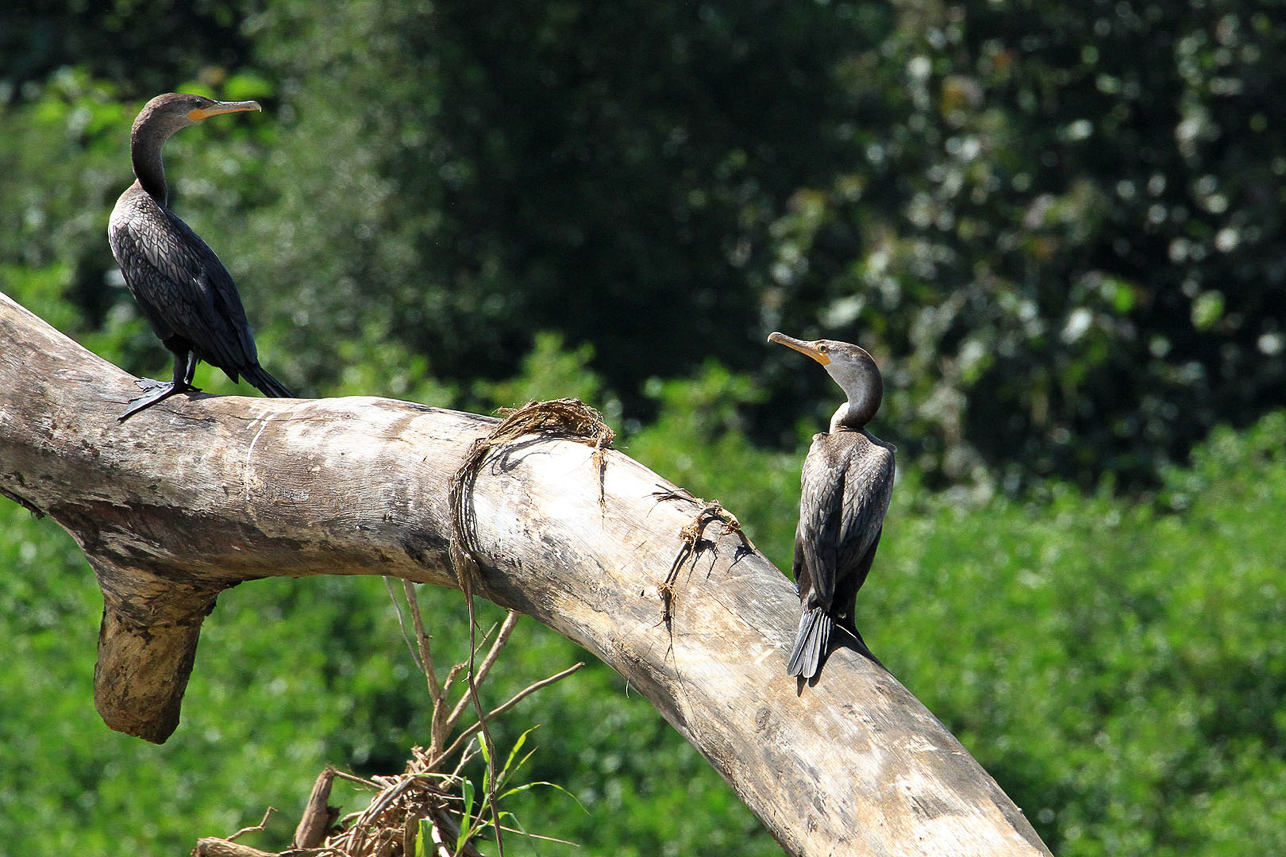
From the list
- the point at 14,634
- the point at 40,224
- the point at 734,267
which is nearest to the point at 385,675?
the point at 14,634

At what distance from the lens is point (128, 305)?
7.88m

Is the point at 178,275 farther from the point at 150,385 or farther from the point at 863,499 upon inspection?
the point at 863,499

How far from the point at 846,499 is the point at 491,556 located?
55 centimetres

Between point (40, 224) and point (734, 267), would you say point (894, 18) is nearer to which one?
point (734, 267)

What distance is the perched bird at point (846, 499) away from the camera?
2027mm

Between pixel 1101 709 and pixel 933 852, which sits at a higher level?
pixel 933 852

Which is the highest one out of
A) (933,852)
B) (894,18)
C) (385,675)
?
(894,18)

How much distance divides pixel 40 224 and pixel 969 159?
18.3 ft

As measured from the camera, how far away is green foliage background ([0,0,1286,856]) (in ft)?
16.0

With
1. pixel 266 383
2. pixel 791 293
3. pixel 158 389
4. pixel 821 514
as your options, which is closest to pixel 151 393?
pixel 158 389

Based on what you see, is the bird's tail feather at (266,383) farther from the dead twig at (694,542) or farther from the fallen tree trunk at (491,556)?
the dead twig at (694,542)

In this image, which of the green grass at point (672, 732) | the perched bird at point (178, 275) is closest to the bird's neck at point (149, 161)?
the perched bird at point (178, 275)

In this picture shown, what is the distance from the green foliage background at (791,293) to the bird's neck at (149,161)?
86.6 inches

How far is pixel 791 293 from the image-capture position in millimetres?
8516
